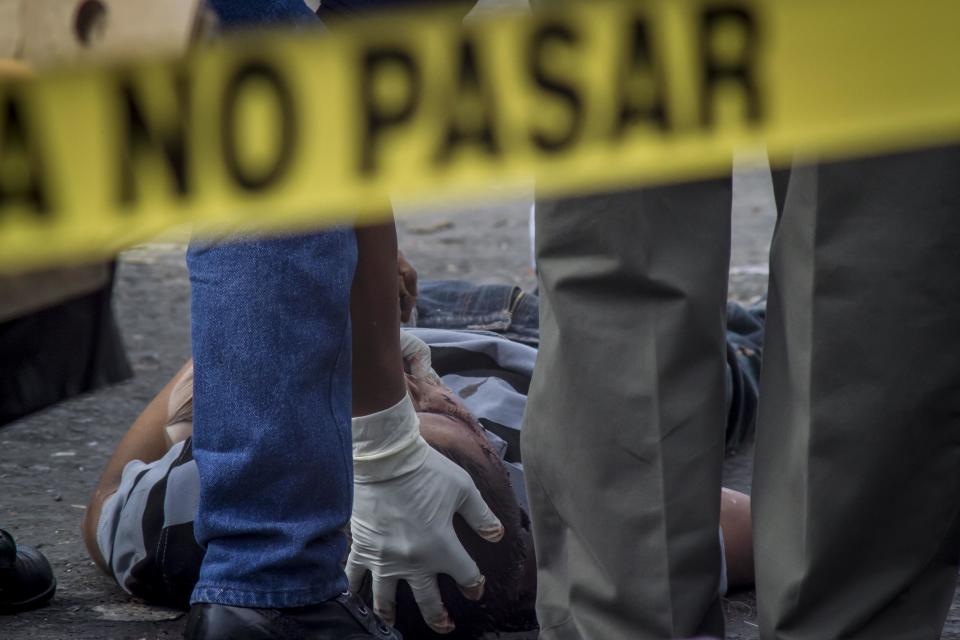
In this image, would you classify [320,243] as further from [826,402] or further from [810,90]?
[810,90]

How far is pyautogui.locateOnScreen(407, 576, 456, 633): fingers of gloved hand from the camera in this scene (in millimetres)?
2229

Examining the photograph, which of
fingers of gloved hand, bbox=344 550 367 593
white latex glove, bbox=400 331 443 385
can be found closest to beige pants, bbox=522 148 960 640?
fingers of gloved hand, bbox=344 550 367 593

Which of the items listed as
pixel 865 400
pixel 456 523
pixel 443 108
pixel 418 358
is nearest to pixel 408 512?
pixel 456 523

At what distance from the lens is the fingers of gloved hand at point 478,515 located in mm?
2252

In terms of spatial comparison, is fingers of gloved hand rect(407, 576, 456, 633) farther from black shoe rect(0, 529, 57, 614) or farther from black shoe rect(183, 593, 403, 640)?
black shoe rect(0, 529, 57, 614)

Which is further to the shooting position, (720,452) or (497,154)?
(720,452)

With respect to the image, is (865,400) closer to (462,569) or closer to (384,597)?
(462,569)

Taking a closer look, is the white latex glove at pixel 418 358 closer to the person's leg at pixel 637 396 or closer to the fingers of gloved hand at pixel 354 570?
the fingers of gloved hand at pixel 354 570

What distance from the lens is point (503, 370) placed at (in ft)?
8.96

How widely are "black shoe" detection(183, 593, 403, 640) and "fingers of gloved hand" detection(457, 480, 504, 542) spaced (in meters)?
0.26

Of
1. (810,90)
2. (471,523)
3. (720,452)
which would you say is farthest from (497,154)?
(471,523)

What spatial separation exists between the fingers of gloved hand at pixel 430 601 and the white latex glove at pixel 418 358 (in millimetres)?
395

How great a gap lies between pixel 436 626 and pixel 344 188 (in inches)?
49.4

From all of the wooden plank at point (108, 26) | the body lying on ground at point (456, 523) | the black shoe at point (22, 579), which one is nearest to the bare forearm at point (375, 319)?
the body lying on ground at point (456, 523)
